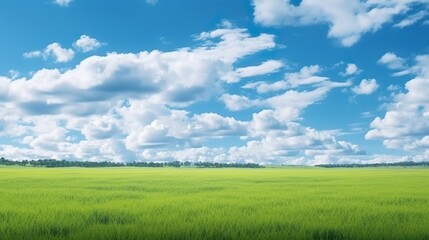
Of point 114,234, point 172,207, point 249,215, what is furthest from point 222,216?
point 114,234

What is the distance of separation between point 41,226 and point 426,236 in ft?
28.7

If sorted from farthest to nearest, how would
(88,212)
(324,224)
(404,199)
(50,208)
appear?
1. (404,199)
2. (50,208)
3. (88,212)
4. (324,224)

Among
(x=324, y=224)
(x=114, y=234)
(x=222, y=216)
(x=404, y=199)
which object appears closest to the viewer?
(x=114, y=234)

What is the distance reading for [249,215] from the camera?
1384cm

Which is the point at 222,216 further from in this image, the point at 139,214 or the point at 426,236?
the point at 426,236

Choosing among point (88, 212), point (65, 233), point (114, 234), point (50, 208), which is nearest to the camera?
point (114, 234)

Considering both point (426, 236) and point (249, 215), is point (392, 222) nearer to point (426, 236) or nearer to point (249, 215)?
point (426, 236)

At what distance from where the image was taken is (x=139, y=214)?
1385 centimetres

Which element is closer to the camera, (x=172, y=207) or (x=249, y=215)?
(x=249, y=215)

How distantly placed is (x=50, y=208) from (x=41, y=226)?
158 inches

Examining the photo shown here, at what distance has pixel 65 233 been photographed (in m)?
11.0

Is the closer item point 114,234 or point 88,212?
point 114,234

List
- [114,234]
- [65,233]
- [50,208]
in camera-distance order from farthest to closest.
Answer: [50,208], [65,233], [114,234]

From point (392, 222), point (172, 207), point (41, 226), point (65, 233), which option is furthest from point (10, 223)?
point (392, 222)
